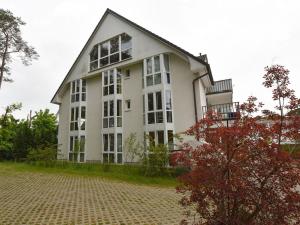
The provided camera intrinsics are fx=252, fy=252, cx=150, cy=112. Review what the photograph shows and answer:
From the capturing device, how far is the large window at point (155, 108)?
745 inches

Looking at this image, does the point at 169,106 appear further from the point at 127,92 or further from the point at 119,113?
the point at 119,113

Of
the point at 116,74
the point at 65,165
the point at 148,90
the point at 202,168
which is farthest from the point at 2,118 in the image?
the point at 202,168

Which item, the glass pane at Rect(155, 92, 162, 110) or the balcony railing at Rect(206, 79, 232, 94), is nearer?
the glass pane at Rect(155, 92, 162, 110)

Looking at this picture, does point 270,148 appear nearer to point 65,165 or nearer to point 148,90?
point 148,90

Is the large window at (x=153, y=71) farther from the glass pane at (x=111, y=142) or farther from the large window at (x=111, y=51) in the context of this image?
the glass pane at (x=111, y=142)

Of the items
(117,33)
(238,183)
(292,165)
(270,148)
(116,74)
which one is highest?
(117,33)

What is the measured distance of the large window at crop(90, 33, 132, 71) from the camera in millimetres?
22312

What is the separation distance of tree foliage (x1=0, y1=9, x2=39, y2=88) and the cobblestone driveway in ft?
51.8

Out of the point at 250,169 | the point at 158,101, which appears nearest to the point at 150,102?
the point at 158,101

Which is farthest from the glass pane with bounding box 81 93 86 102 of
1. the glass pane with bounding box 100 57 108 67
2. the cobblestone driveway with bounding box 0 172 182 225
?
the cobblestone driveway with bounding box 0 172 182 225

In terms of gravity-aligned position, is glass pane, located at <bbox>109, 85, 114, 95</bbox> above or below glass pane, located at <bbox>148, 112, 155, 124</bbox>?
above

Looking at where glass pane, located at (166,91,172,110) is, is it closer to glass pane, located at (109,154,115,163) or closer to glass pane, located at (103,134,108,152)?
glass pane, located at (109,154,115,163)

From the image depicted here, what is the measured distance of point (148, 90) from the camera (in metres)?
20.0

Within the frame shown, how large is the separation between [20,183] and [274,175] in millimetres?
13183
